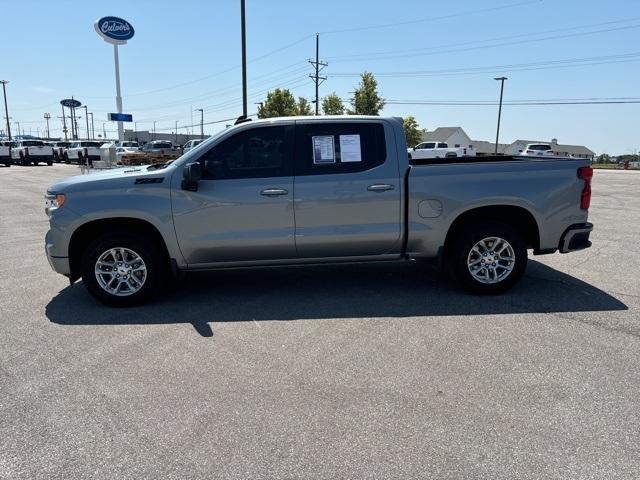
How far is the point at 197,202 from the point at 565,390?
147 inches

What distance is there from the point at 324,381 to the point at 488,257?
109 inches

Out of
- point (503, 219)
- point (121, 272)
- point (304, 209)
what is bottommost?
point (121, 272)

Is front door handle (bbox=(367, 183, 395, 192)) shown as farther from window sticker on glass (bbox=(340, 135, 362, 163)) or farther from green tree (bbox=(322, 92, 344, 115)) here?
green tree (bbox=(322, 92, 344, 115))

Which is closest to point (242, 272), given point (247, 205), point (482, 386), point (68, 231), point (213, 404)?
point (247, 205)

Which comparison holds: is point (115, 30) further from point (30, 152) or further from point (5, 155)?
point (5, 155)

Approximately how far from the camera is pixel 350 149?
209 inches

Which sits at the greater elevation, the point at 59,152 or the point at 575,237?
the point at 59,152

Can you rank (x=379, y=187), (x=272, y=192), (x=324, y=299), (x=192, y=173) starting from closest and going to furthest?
1. (x=192, y=173)
2. (x=272, y=192)
3. (x=379, y=187)
4. (x=324, y=299)

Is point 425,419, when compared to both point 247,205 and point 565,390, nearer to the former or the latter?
point 565,390

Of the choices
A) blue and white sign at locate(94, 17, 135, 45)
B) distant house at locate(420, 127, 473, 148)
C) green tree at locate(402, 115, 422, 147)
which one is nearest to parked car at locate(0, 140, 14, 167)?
blue and white sign at locate(94, 17, 135, 45)

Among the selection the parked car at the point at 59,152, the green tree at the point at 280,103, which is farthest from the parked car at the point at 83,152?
the green tree at the point at 280,103

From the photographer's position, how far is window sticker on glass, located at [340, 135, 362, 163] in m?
5.29

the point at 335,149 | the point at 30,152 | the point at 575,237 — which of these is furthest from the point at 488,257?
the point at 30,152

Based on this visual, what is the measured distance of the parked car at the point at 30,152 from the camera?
131 feet
